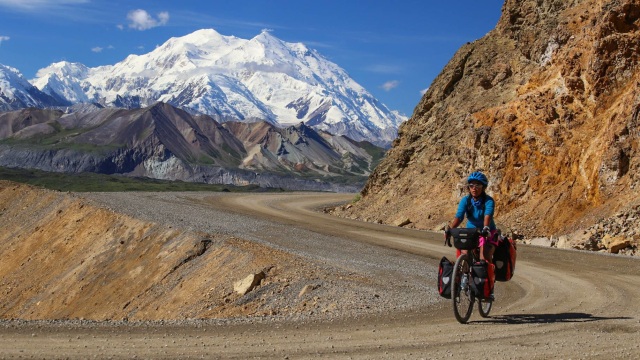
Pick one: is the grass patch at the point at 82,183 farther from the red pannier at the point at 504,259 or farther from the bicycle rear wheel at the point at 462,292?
the bicycle rear wheel at the point at 462,292

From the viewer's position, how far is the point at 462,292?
11836 mm

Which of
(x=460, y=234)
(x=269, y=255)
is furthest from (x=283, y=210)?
(x=460, y=234)

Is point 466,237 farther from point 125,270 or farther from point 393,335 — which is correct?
point 125,270

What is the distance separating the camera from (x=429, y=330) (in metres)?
11.4

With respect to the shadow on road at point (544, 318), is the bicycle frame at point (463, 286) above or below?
above

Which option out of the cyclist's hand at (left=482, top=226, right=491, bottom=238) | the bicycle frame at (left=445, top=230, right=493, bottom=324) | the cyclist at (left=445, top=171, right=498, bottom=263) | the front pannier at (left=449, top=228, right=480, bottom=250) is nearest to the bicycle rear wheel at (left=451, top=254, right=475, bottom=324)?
the bicycle frame at (left=445, top=230, right=493, bottom=324)

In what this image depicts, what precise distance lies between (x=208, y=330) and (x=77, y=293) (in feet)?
67.3

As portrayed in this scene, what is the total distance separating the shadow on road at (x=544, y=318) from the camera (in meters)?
12.1

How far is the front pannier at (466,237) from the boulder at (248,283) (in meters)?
8.22

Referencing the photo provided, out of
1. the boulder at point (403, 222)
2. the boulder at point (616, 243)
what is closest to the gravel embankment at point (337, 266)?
the boulder at point (616, 243)

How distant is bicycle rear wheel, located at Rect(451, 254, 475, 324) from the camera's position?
38.2ft

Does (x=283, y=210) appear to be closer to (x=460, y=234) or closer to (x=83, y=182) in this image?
(x=460, y=234)

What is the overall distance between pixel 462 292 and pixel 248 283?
815 cm

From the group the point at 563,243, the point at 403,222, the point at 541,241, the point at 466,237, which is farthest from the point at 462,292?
the point at 403,222
